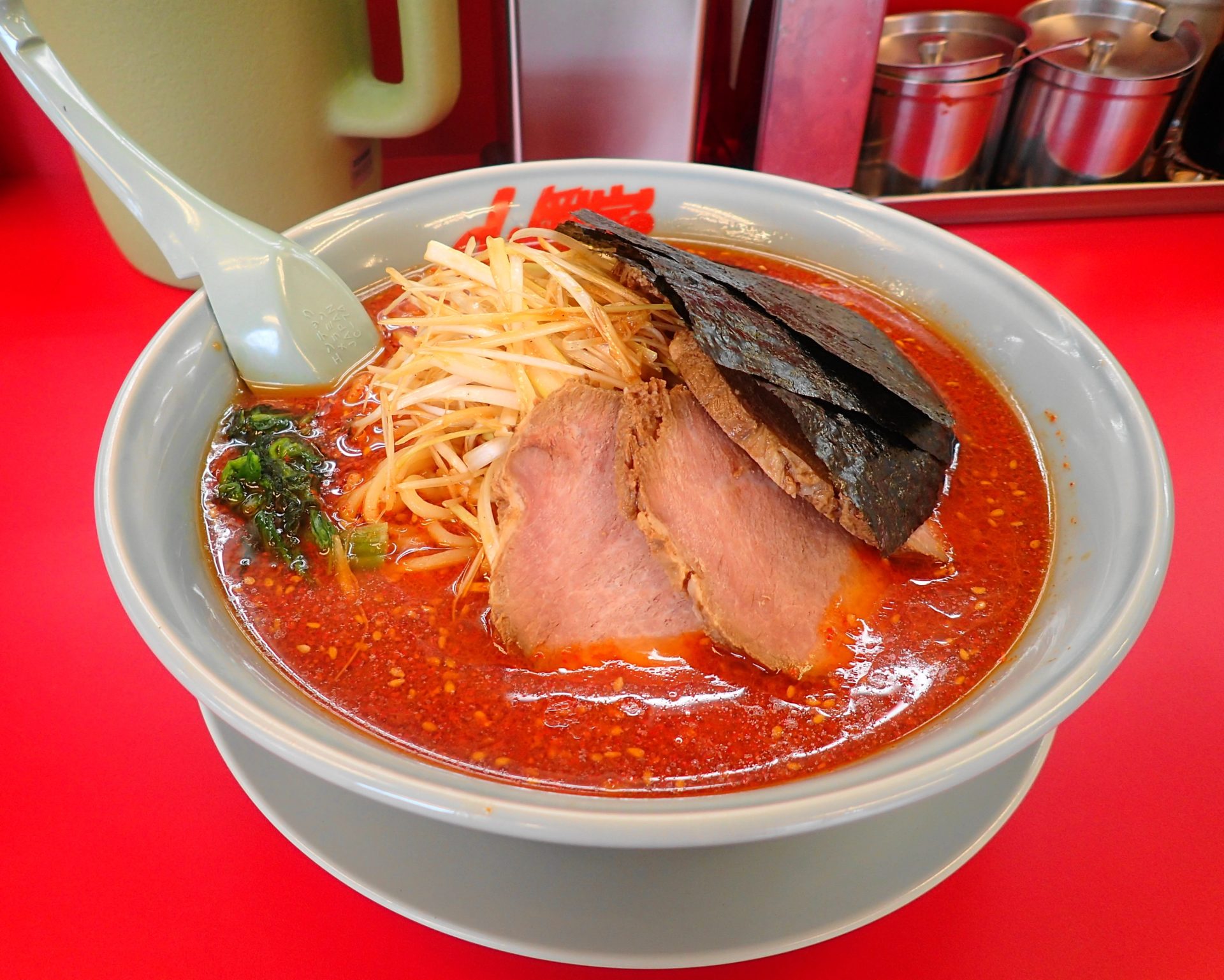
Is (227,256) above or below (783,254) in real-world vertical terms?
above

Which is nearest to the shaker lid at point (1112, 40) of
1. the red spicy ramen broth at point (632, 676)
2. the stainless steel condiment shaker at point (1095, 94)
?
the stainless steel condiment shaker at point (1095, 94)

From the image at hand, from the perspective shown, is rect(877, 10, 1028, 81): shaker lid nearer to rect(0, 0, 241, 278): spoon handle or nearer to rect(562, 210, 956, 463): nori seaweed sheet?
rect(562, 210, 956, 463): nori seaweed sheet

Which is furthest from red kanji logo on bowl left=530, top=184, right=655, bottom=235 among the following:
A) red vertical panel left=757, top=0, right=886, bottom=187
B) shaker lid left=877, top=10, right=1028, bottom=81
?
shaker lid left=877, top=10, right=1028, bottom=81

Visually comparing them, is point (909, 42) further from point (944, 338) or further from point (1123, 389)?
point (1123, 389)

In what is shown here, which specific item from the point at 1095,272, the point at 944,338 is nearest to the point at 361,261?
the point at 944,338

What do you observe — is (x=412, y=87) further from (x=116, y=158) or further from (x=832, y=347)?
(x=832, y=347)

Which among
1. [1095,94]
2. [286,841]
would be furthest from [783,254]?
[286,841]

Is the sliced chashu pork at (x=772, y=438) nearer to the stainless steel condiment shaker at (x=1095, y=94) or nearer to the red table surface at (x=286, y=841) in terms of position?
the red table surface at (x=286, y=841)
